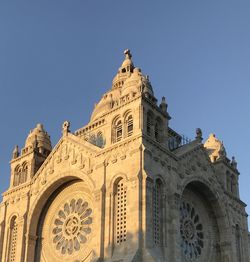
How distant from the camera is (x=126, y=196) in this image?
119ft

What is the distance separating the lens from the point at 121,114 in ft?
130

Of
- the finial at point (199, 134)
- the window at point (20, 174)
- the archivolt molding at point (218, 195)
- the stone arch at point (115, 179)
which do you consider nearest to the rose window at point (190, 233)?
the archivolt molding at point (218, 195)

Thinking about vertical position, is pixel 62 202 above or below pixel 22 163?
below

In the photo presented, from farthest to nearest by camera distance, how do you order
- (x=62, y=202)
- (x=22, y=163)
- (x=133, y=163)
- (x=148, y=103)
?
1. (x=22, y=163)
2. (x=62, y=202)
3. (x=148, y=103)
4. (x=133, y=163)

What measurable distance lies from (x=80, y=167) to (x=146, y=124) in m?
6.38

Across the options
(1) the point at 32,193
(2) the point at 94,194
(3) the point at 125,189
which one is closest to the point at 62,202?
(1) the point at 32,193

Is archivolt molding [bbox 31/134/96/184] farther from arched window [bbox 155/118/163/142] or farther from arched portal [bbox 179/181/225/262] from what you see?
arched portal [bbox 179/181/225/262]

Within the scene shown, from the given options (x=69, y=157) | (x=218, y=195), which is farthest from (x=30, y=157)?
(x=218, y=195)

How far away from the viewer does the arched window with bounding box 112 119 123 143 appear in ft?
129

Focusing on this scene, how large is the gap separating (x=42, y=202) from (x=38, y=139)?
23.2ft

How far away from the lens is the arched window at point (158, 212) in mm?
35688

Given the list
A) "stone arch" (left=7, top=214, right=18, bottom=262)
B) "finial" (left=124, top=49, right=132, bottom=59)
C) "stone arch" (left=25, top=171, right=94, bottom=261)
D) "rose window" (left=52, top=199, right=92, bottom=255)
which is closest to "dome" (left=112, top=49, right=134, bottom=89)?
"finial" (left=124, top=49, right=132, bottom=59)

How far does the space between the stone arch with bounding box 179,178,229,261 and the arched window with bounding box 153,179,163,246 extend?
3.99 m

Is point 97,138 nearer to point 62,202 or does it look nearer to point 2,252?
point 62,202
